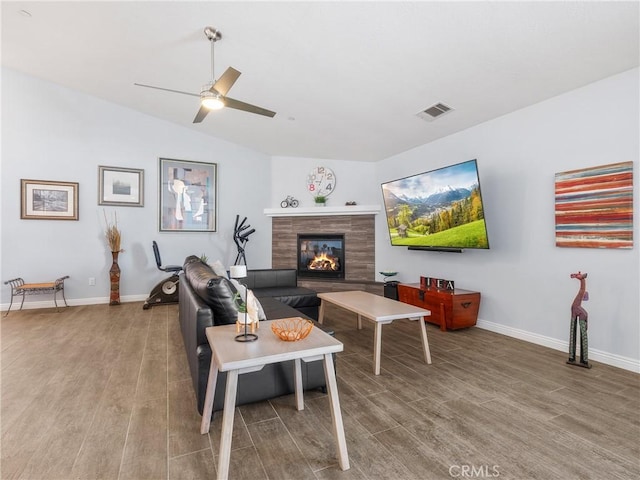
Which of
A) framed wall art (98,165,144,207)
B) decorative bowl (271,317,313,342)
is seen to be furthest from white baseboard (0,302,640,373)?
decorative bowl (271,317,313,342)

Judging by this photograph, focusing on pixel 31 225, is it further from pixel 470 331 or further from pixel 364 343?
pixel 470 331

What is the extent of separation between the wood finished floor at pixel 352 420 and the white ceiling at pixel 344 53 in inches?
99.2

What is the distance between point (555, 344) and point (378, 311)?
194 centimetres

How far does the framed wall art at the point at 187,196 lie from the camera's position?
5.56m

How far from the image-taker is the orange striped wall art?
277 centimetres

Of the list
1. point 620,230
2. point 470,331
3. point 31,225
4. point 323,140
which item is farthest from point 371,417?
point 31,225

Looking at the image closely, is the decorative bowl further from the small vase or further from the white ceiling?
the small vase

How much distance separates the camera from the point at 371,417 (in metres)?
1.99

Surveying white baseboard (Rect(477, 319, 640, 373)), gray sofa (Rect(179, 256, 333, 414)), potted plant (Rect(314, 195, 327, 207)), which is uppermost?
potted plant (Rect(314, 195, 327, 207))

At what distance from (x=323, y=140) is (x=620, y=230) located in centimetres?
389

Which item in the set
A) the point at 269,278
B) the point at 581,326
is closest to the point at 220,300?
the point at 269,278

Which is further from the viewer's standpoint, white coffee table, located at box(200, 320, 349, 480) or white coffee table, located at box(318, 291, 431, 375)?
white coffee table, located at box(318, 291, 431, 375)

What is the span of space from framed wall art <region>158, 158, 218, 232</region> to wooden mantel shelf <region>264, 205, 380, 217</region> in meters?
1.07

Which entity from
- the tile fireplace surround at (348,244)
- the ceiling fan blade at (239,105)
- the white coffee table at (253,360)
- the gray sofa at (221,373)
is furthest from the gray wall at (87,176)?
the white coffee table at (253,360)
